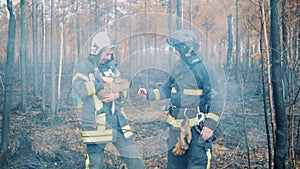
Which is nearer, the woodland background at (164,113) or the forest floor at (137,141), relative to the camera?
the woodland background at (164,113)

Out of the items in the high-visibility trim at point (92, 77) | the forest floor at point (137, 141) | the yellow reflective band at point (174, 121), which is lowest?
the forest floor at point (137, 141)

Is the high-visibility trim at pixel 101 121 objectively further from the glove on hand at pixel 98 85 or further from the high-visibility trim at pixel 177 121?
the high-visibility trim at pixel 177 121

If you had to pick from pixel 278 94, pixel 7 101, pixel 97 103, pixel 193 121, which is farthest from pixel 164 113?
pixel 7 101

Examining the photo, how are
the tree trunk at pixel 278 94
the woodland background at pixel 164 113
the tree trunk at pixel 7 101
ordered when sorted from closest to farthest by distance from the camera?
the tree trunk at pixel 278 94 → the woodland background at pixel 164 113 → the tree trunk at pixel 7 101

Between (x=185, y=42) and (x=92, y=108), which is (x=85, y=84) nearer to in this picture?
(x=92, y=108)

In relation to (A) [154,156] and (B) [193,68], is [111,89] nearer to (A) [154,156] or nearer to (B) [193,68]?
(B) [193,68]

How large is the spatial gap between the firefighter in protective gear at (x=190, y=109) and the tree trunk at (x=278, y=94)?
56cm

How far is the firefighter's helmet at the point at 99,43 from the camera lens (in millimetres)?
3289

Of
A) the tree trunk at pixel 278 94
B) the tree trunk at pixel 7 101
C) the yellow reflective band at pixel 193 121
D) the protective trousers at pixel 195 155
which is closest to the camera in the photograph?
the tree trunk at pixel 278 94

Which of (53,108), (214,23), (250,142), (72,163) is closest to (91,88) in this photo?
(72,163)

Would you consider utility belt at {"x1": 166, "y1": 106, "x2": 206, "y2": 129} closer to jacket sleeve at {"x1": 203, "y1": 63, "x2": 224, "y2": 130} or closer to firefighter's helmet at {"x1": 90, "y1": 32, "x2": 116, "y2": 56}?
jacket sleeve at {"x1": 203, "y1": 63, "x2": 224, "y2": 130}

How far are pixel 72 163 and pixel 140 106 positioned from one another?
1442 millimetres

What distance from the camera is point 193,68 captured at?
3.19 metres

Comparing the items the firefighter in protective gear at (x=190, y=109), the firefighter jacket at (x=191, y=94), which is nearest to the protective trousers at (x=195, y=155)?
the firefighter in protective gear at (x=190, y=109)
